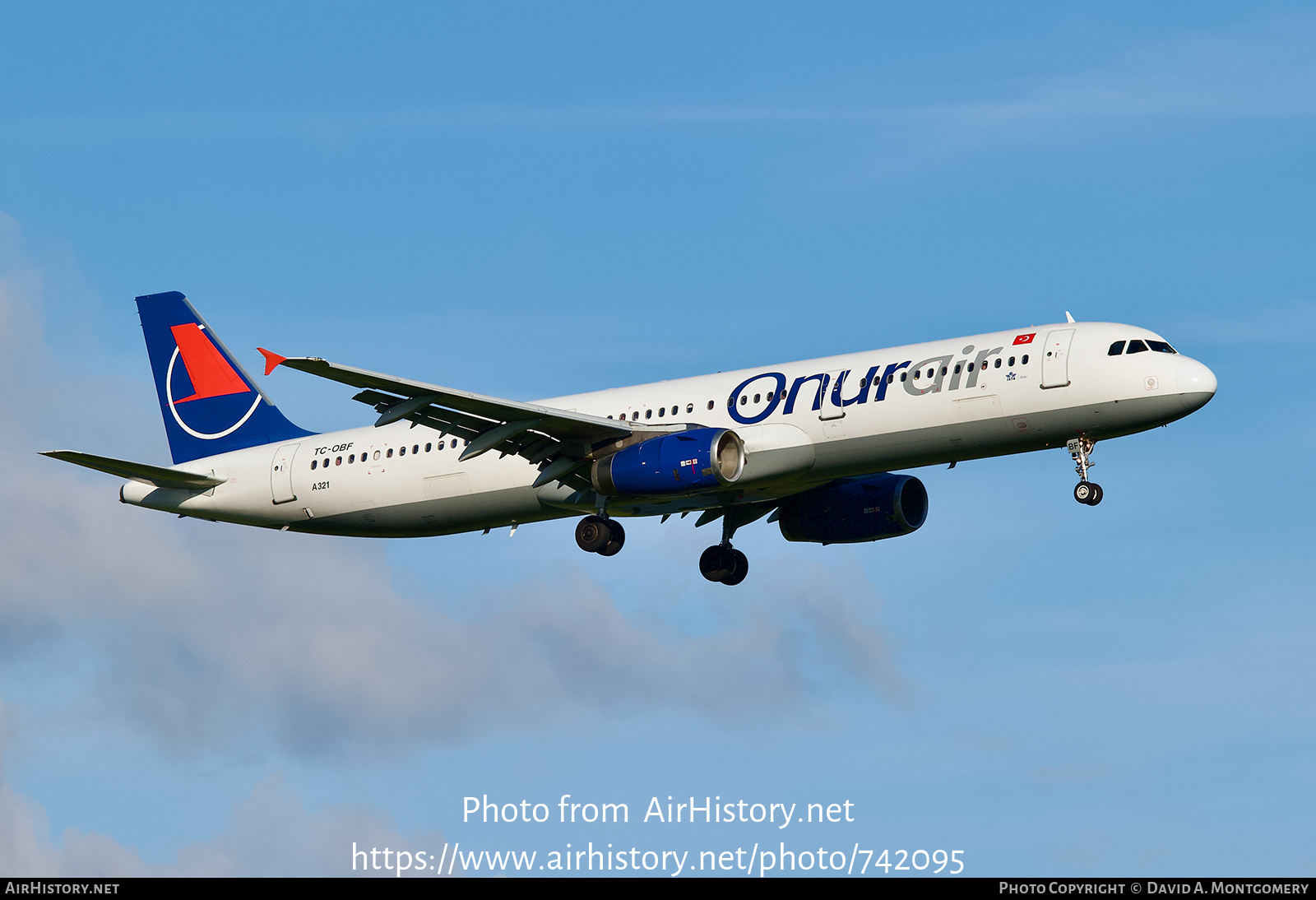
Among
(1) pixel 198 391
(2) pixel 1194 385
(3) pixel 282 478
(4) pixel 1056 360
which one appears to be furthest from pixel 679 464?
(1) pixel 198 391

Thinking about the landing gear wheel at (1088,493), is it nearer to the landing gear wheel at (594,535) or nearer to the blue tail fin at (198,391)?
the landing gear wheel at (594,535)

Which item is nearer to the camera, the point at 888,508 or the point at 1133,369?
the point at 1133,369

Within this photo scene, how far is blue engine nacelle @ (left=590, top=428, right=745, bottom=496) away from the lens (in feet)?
138

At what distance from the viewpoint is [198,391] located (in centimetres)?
5391

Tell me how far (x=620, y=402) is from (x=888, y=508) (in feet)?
27.7

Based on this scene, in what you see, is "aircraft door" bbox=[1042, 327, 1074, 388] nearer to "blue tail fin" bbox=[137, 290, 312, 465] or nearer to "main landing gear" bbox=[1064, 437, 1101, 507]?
"main landing gear" bbox=[1064, 437, 1101, 507]

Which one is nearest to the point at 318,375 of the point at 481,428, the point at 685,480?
the point at 481,428

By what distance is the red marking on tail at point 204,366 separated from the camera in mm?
53688

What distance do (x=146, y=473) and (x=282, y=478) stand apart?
152 inches

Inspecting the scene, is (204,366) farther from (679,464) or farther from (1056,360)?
(1056,360)

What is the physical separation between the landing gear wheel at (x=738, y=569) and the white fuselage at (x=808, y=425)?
5159mm

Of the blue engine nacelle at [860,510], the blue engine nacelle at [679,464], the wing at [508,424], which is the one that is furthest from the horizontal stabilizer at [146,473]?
the blue engine nacelle at [860,510]

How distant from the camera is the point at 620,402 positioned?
46.3 m
